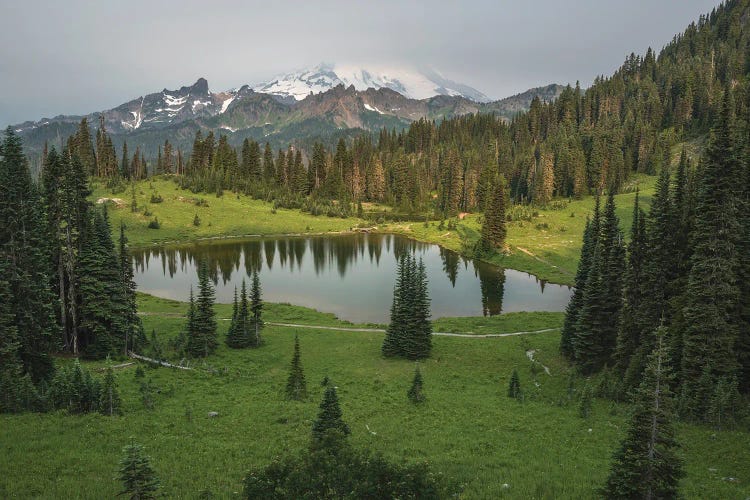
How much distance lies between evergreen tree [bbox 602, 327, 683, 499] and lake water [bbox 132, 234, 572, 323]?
146 ft

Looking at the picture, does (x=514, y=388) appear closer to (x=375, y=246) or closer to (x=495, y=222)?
(x=495, y=222)

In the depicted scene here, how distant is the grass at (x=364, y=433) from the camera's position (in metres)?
15.9

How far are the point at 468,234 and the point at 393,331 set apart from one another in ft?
259

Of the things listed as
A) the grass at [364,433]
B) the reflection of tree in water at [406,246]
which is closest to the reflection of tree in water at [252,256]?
the reflection of tree in water at [406,246]

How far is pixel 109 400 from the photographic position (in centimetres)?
2270

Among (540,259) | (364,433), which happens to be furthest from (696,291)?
(540,259)

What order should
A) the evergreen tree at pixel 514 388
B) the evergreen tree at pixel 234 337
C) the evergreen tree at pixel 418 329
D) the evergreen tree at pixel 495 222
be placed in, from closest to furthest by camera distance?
the evergreen tree at pixel 514 388 → the evergreen tree at pixel 418 329 → the evergreen tree at pixel 234 337 → the evergreen tree at pixel 495 222

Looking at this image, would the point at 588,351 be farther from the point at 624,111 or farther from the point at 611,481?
the point at 624,111

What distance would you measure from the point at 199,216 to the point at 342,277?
2510 inches

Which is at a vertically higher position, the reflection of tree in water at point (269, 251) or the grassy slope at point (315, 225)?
the grassy slope at point (315, 225)

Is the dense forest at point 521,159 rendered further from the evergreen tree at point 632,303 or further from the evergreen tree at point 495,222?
the evergreen tree at point 632,303

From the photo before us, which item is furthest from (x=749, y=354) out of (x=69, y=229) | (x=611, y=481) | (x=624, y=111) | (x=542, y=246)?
(x=624, y=111)

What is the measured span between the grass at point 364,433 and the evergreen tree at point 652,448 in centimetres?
240

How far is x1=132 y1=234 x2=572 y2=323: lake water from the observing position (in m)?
65.1
